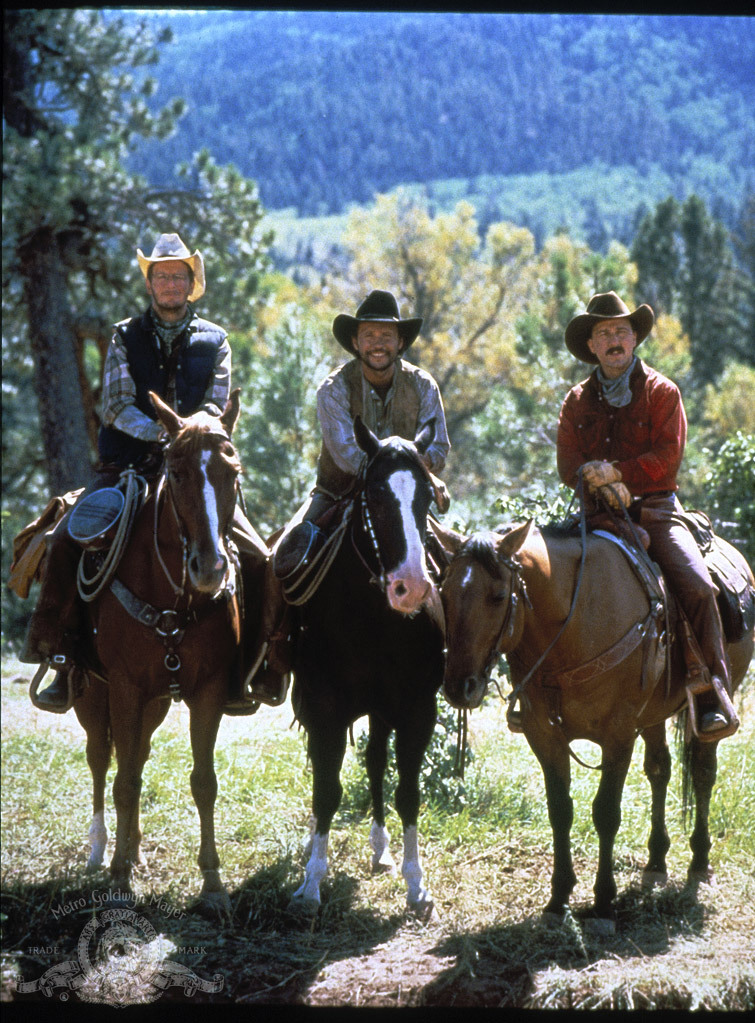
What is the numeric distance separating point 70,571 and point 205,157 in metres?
11.7

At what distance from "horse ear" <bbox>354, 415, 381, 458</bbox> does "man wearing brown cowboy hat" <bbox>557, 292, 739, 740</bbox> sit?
1222 mm

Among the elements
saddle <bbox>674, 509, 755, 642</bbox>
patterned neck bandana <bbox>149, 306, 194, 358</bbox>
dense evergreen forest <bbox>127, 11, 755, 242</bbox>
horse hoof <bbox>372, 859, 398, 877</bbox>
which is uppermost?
dense evergreen forest <bbox>127, 11, 755, 242</bbox>

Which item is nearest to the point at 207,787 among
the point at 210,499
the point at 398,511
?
the point at 210,499

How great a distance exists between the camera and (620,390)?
231 inches

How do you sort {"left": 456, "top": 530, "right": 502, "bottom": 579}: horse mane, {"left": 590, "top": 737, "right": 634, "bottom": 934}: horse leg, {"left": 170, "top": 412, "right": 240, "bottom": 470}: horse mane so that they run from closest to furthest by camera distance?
1. {"left": 456, "top": 530, "right": 502, "bottom": 579}: horse mane
2. {"left": 170, "top": 412, "right": 240, "bottom": 470}: horse mane
3. {"left": 590, "top": 737, "right": 634, "bottom": 934}: horse leg

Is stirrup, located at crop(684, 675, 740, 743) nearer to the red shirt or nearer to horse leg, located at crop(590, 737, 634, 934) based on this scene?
horse leg, located at crop(590, 737, 634, 934)

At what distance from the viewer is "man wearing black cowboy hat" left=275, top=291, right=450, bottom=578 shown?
569 centimetres

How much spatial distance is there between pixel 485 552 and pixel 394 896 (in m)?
2.13

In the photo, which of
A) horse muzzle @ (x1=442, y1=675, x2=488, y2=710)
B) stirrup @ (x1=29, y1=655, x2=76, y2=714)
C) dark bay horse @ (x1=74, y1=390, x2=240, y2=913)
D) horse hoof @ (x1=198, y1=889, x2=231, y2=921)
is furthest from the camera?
stirrup @ (x1=29, y1=655, x2=76, y2=714)

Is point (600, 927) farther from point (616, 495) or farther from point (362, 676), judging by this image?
point (616, 495)

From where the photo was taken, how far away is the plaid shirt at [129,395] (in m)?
5.55

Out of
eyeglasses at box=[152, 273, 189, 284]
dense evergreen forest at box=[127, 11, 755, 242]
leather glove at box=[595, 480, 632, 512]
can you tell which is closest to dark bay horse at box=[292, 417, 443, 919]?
leather glove at box=[595, 480, 632, 512]

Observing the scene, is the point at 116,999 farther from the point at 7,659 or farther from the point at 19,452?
the point at 19,452

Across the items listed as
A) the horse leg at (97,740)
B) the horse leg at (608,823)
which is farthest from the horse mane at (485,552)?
the horse leg at (97,740)
